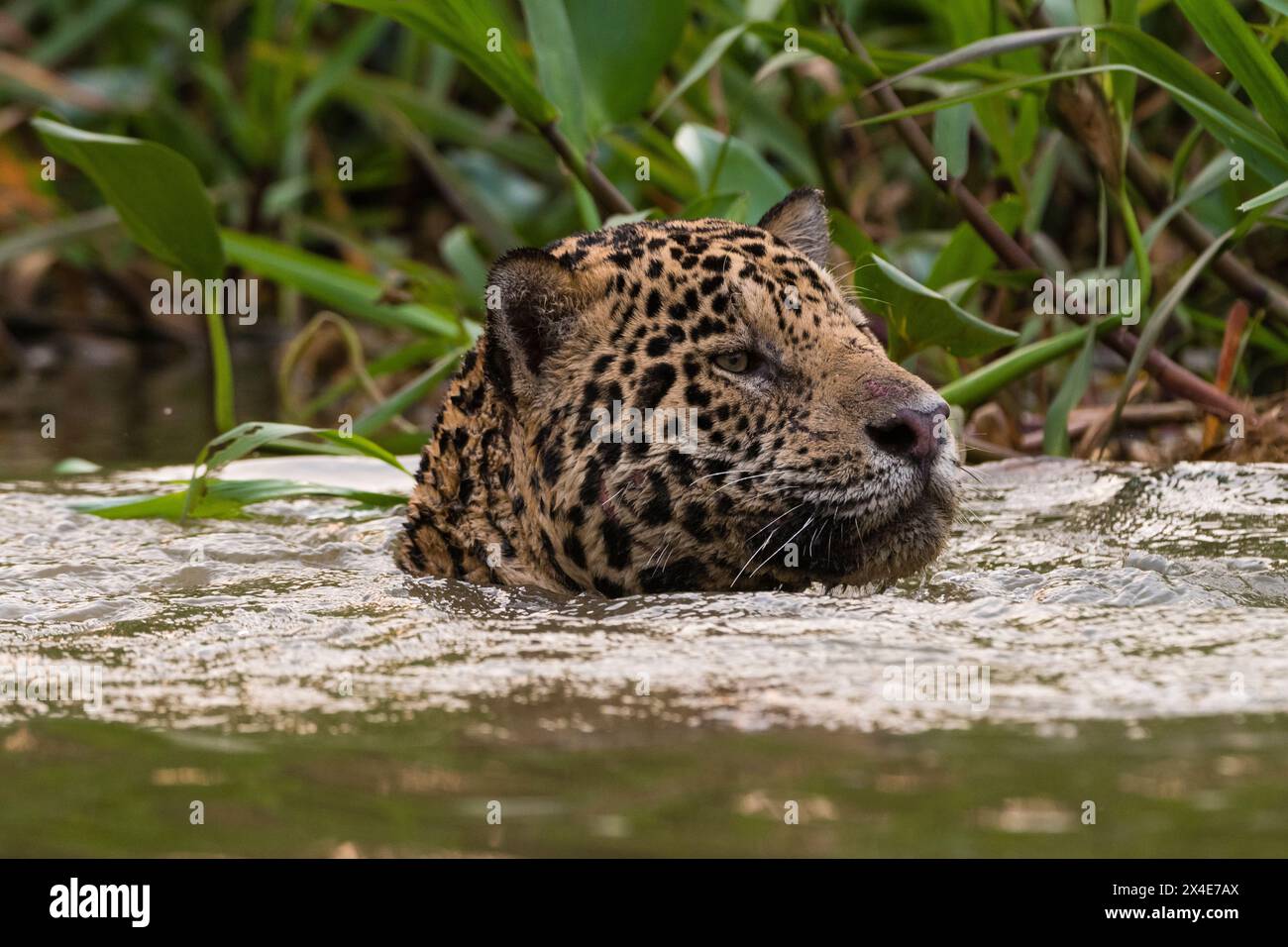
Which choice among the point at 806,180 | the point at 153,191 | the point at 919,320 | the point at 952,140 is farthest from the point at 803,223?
the point at 806,180

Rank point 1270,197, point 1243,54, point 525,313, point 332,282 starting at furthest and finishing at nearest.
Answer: point 332,282, point 1243,54, point 1270,197, point 525,313

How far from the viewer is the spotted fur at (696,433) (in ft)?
14.1

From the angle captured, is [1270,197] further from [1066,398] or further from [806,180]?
[806,180]

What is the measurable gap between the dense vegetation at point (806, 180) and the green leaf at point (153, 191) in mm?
11

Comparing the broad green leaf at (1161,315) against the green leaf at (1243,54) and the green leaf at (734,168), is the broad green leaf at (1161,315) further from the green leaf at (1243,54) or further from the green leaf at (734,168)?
the green leaf at (734,168)

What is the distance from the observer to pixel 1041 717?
331cm

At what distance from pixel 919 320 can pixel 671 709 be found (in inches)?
84.2

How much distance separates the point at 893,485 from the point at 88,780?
190 centimetres

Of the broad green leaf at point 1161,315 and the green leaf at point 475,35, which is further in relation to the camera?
the green leaf at point 475,35

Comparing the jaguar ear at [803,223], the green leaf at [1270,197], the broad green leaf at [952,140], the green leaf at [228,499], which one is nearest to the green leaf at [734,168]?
the broad green leaf at [952,140]

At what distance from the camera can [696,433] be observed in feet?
14.6

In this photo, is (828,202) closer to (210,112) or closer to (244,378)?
(244,378)

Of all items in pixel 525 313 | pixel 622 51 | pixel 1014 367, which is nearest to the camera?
pixel 525 313
